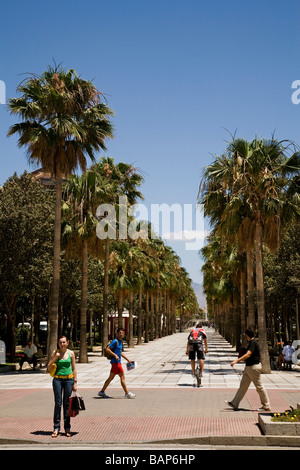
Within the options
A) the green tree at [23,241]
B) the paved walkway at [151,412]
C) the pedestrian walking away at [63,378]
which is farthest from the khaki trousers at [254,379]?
the green tree at [23,241]

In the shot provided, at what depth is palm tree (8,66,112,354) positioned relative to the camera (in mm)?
22375

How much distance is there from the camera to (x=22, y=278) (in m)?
24.7

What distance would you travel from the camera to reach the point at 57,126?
73.0 feet

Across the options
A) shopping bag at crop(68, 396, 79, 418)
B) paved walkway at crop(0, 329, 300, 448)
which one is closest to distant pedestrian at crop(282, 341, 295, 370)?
paved walkway at crop(0, 329, 300, 448)

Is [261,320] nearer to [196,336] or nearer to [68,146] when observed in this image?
[196,336]

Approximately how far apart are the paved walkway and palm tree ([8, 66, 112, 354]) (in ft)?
19.7

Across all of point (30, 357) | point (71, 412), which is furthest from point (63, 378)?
point (30, 357)

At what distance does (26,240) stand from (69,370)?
16865mm

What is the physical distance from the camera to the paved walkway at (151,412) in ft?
28.9

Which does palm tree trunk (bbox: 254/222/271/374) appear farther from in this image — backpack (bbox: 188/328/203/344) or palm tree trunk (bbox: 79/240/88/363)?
palm tree trunk (bbox: 79/240/88/363)

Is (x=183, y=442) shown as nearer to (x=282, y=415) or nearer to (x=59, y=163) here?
(x=282, y=415)

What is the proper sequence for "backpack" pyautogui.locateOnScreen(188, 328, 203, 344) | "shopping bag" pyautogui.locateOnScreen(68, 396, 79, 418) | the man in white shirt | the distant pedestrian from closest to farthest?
"shopping bag" pyautogui.locateOnScreen(68, 396, 79, 418)
"backpack" pyautogui.locateOnScreen(188, 328, 203, 344)
the distant pedestrian
the man in white shirt

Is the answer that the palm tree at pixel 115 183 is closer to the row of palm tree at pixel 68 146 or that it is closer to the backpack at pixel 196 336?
the row of palm tree at pixel 68 146

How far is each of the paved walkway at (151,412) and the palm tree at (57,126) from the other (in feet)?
19.7
